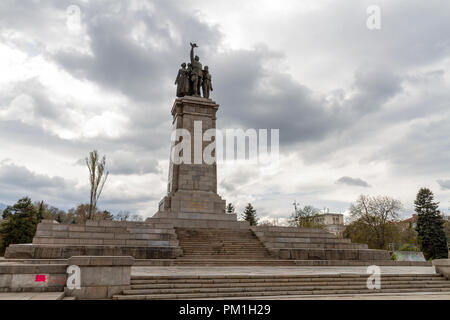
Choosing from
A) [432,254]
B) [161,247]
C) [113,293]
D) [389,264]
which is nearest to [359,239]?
[432,254]

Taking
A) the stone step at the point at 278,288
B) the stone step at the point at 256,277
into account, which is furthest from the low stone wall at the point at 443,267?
the stone step at the point at 278,288

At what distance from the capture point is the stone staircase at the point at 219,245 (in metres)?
16.7

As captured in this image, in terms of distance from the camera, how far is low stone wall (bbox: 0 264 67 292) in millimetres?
7941

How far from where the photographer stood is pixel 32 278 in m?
8.07

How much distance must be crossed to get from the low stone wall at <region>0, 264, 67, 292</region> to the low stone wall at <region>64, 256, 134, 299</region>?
42cm

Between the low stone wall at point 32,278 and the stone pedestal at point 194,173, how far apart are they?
1353cm

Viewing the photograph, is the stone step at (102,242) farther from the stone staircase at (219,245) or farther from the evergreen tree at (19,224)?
the evergreen tree at (19,224)

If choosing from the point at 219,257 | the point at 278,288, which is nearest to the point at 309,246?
the point at 219,257

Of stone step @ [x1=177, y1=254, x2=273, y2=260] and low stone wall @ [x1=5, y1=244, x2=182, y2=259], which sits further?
stone step @ [x1=177, y1=254, x2=273, y2=260]

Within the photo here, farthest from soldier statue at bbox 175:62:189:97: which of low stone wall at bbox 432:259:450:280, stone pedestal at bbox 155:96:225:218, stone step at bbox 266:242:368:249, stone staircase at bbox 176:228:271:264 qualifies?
low stone wall at bbox 432:259:450:280

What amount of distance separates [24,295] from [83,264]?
53.6 inches

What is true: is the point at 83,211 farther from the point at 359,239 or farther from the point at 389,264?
the point at 389,264

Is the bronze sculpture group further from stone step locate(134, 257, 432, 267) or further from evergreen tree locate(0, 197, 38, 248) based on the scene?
evergreen tree locate(0, 197, 38, 248)

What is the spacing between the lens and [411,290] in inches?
415
